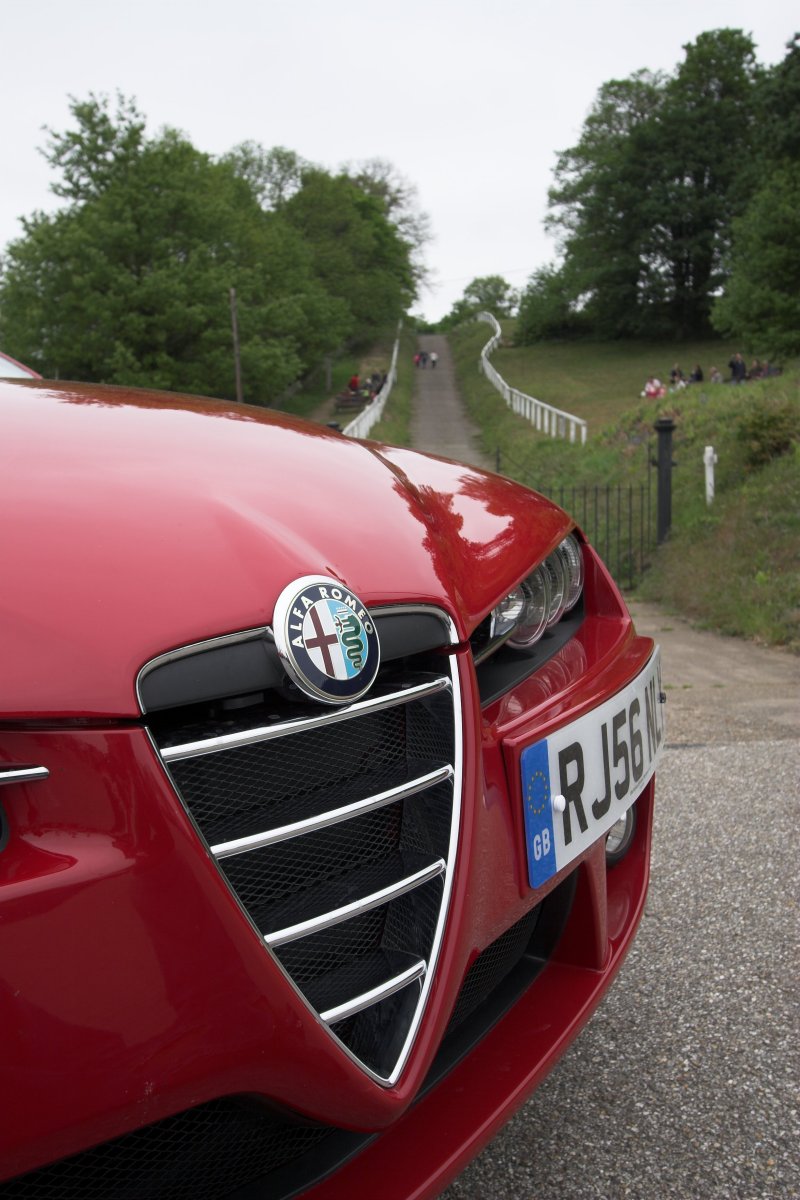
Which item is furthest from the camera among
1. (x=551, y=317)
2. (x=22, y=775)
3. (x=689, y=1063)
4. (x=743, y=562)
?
(x=551, y=317)

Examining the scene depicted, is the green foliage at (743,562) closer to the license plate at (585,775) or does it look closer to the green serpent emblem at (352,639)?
the license plate at (585,775)

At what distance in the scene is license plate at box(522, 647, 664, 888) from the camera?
144cm

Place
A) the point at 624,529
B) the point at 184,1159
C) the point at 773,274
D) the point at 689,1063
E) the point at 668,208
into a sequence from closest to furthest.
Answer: the point at 184,1159, the point at 689,1063, the point at 624,529, the point at 773,274, the point at 668,208

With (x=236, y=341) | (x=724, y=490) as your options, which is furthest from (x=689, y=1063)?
(x=236, y=341)

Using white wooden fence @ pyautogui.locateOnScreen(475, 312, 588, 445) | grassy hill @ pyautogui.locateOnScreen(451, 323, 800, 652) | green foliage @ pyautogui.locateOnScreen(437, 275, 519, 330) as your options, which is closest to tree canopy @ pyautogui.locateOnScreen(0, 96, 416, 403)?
white wooden fence @ pyautogui.locateOnScreen(475, 312, 588, 445)

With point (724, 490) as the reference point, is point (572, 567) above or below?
above

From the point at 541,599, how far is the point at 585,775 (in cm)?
34

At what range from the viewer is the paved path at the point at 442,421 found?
2714cm

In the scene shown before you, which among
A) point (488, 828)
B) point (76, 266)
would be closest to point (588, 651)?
point (488, 828)

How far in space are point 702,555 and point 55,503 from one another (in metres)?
8.87

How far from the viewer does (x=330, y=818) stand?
3.68 ft

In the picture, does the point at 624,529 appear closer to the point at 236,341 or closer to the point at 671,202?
the point at 236,341

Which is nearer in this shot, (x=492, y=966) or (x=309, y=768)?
(x=309, y=768)

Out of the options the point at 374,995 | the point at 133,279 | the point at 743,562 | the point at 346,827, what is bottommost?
the point at 743,562
